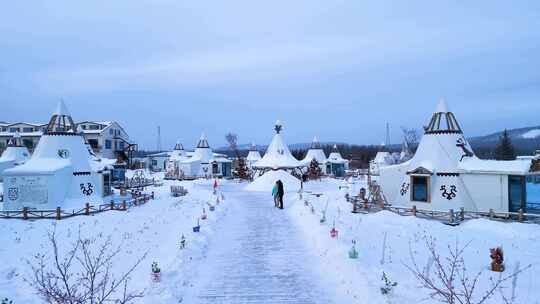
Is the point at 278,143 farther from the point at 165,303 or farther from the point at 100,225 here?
the point at 165,303

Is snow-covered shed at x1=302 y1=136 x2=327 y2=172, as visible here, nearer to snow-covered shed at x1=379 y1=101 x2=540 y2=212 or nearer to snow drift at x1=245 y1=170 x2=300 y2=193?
snow drift at x1=245 y1=170 x2=300 y2=193

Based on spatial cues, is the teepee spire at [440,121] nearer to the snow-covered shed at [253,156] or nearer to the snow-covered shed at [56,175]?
the snow-covered shed at [56,175]

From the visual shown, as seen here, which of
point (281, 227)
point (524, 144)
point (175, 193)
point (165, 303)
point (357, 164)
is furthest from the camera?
point (524, 144)

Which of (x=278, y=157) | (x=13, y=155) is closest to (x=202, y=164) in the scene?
(x=278, y=157)

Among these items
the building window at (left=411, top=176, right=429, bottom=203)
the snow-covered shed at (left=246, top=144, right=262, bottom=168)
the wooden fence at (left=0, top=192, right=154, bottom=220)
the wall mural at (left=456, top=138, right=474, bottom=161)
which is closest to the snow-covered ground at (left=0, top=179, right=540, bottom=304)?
the wooden fence at (left=0, top=192, right=154, bottom=220)

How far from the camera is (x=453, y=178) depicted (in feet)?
68.2

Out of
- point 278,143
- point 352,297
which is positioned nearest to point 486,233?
point 352,297

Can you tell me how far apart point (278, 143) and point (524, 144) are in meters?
130

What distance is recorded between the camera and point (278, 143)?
38.8 m

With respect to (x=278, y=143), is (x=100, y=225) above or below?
below

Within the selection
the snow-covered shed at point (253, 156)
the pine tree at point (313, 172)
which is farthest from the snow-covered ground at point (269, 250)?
the snow-covered shed at point (253, 156)

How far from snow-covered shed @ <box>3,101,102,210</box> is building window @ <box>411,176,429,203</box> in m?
17.8

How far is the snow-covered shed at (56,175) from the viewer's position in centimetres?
2145

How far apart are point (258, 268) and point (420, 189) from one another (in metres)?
13.6
